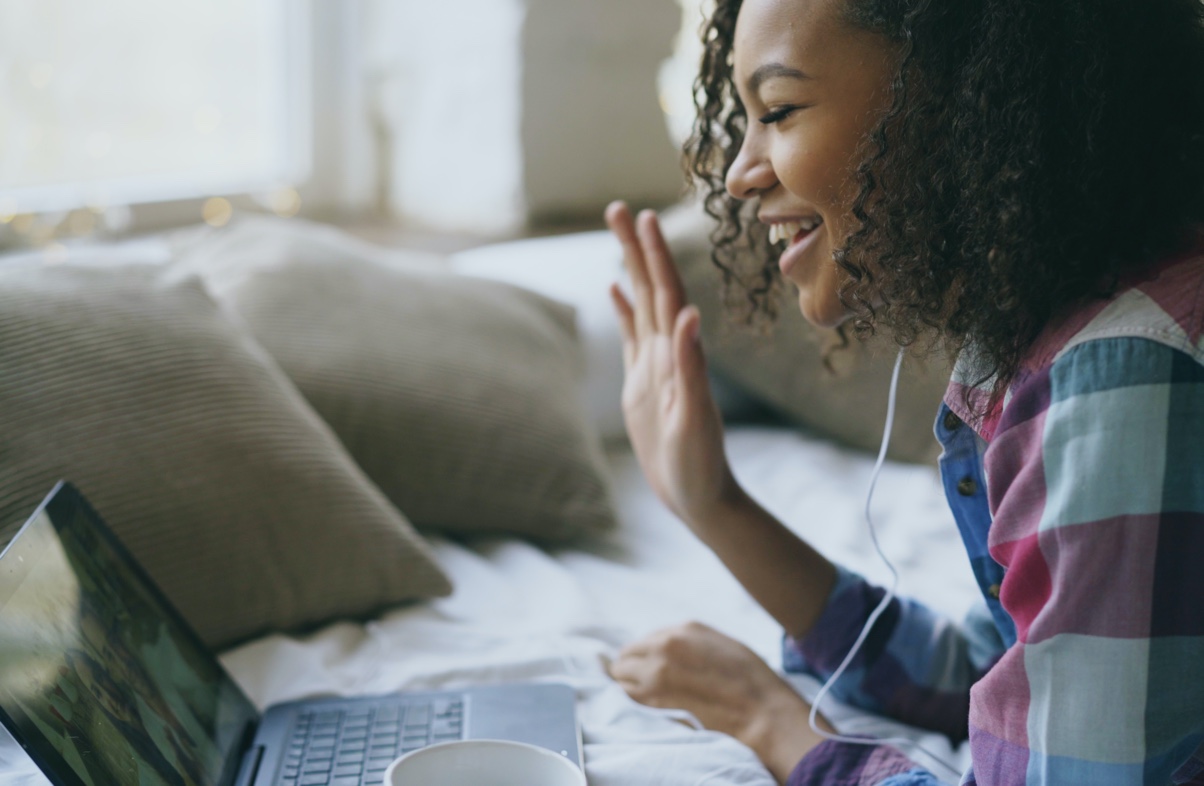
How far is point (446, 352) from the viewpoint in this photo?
136 centimetres

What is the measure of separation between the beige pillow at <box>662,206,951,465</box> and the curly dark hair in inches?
33.9

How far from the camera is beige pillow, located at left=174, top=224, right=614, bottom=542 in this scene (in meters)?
1.27

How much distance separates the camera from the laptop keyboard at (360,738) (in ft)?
2.73

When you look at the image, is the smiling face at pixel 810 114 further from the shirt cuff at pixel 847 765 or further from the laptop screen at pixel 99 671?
the laptop screen at pixel 99 671

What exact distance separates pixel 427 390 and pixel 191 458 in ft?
1.05

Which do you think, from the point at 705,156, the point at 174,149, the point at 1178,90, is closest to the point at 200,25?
the point at 174,149

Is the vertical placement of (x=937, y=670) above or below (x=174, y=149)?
below

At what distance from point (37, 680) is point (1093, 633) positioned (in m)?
0.59

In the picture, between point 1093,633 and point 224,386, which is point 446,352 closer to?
point 224,386

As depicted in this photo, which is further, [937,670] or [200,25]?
[200,25]

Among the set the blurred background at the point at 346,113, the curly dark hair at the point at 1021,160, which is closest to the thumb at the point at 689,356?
the curly dark hair at the point at 1021,160

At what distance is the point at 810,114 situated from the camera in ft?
2.46

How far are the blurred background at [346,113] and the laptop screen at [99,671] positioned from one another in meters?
1.06

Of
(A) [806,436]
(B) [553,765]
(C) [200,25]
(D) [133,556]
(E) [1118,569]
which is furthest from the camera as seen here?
(C) [200,25]
